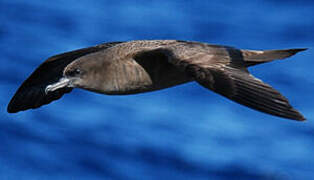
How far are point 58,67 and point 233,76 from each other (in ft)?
9.08

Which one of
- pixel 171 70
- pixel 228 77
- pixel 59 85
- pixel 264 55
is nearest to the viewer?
pixel 228 77

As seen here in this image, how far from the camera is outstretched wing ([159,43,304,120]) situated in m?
5.96

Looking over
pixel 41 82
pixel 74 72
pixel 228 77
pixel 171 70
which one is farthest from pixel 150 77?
pixel 41 82

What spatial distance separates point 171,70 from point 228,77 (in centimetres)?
81

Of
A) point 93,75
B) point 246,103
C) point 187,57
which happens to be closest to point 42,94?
point 93,75

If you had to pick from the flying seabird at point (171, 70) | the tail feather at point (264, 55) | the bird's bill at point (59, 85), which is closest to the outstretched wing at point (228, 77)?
the flying seabird at point (171, 70)

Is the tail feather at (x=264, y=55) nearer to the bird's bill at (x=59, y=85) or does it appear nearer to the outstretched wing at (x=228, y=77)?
the outstretched wing at (x=228, y=77)

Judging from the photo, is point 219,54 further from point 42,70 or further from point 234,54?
point 42,70

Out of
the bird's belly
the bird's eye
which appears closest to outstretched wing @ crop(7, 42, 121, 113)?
the bird's eye

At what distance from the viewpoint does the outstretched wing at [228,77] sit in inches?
235

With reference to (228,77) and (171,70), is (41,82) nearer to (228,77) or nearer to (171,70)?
(171,70)

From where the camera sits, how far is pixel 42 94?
27.4 feet

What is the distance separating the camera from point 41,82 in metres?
8.53

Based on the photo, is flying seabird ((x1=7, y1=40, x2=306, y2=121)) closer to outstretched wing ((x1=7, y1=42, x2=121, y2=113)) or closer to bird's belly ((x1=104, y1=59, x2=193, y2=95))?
bird's belly ((x1=104, y1=59, x2=193, y2=95))
